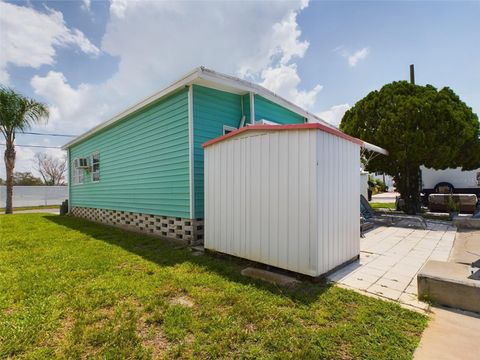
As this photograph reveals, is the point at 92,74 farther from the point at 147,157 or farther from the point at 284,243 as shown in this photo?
the point at 284,243

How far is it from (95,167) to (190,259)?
24.6 ft

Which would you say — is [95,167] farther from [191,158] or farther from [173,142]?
[191,158]

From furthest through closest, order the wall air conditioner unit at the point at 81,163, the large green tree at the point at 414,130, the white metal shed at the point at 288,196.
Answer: the wall air conditioner unit at the point at 81,163, the large green tree at the point at 414,130, the white metal shed at the point at 288,196

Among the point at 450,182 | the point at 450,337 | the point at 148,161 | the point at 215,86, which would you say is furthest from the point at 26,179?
the point at 450,182

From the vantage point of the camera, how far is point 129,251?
4.89 metres

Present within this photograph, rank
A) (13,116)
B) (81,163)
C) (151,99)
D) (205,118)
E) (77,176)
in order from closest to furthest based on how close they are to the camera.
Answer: (205,118) → (151,99) → (81,163) → (77,176) → (13,116)

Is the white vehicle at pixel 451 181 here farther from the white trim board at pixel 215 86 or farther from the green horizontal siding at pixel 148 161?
the green horizontal siding at pixel 148 161

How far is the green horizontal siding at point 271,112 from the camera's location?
6.41 meters

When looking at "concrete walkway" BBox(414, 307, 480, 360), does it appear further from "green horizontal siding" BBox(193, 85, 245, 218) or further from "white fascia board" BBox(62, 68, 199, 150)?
"white fascia board" BBox(62, 68, 199, 150)

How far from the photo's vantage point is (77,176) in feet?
36.5

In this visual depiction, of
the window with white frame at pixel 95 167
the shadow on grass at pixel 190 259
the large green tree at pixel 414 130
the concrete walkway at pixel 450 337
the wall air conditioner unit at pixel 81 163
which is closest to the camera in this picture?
the concrete walkway at pixel 450 337

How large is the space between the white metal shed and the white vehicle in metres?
11.4

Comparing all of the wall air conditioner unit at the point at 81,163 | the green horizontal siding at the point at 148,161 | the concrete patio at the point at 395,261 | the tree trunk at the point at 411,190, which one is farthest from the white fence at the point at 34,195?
the tree trunk at the point at 411,190

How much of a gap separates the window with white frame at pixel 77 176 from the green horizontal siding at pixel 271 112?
8800 mm
